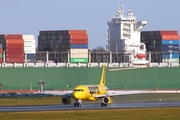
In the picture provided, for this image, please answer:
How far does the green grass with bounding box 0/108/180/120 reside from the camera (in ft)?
163

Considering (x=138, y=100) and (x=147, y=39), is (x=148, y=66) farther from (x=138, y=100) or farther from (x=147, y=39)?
(x=138, y=100)

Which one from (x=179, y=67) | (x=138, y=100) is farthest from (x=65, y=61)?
(x=138, y=100)

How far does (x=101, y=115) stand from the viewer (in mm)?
52438

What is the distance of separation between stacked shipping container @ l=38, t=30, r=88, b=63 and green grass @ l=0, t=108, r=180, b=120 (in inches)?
2572

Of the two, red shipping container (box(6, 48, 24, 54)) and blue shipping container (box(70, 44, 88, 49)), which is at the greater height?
blue shipping container (box(70, 44, 88, 49))

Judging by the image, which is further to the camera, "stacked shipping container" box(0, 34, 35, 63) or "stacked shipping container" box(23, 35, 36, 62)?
"stacked shipping container" box(23, 35, 36, 62)

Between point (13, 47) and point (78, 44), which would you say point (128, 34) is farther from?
point (13, 47)

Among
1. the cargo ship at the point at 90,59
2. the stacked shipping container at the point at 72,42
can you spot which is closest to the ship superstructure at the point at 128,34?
the cargo ship at the point at 90,59

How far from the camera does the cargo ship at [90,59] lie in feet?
389

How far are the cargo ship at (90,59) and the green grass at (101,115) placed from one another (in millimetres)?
57763

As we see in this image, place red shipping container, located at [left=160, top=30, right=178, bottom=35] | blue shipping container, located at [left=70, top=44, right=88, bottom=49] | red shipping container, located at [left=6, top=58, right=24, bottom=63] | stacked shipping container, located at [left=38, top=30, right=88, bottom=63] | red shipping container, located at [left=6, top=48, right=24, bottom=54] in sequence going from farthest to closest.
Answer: red shipping container, located at [left=160, top=30, right=178, bottom=35] < stacked shipping container, located at [left=38, top=30, right=88, bottom=63] < blue shipping container, located at [left=70, top=44, right=88, bottom=49] < red shipping container, located at [left=6, top=58, right=24, bottom=63] < red shipping container, located at [left=6, top=48, right=24, bottom=54]

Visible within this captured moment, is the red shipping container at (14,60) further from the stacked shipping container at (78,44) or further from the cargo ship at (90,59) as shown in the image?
the stacked shipping container at (78,44)

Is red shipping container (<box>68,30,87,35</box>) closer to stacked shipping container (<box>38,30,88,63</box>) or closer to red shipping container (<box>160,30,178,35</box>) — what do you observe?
stacked shipping container (<box>38,30,88,63</box>)

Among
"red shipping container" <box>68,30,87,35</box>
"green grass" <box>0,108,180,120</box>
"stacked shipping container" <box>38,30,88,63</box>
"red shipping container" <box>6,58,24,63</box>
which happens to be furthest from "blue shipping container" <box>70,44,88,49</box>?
"green grass" <box>0,108,180,120</box>
